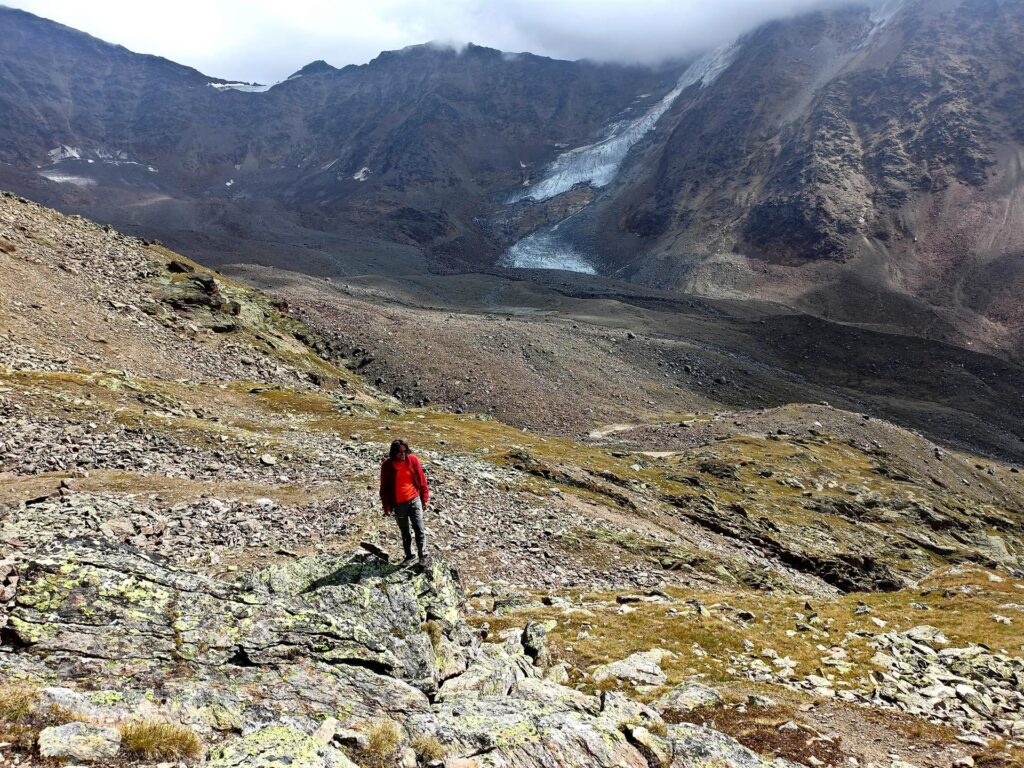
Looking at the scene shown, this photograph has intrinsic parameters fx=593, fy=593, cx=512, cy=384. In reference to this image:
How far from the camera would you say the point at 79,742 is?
698 cm

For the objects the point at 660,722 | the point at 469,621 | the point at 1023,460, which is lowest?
the point at 1023,460

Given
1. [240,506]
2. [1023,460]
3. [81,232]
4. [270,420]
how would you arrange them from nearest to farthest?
[240,506]
[270,420]
[81,232]
[1023,460]

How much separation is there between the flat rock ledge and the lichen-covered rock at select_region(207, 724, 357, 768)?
27 mm

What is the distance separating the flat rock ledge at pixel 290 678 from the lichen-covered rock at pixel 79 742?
0.12ft

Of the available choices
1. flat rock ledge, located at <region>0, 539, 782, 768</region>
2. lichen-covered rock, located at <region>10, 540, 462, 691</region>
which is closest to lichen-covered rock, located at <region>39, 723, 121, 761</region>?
flat rock ledge, located at <region>0, 539, 782, 768</region>

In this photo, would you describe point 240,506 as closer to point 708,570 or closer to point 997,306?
point 708,570

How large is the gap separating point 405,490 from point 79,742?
948 cm

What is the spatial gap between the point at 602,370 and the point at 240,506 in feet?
227

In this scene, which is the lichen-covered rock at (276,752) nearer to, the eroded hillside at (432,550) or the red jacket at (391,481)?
the eroded hillside at (432,550)

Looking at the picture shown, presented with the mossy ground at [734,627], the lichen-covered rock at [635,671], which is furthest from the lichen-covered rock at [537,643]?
the lichen-covered rock at [635,671]

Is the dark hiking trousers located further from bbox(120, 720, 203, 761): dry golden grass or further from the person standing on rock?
bbox(120, 720, 203, 761): dry golden grass

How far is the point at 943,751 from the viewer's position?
42.9 ft

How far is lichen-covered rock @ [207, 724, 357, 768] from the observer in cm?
771

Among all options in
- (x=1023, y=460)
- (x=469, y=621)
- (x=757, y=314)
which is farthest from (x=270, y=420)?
(x=757, y=314)
